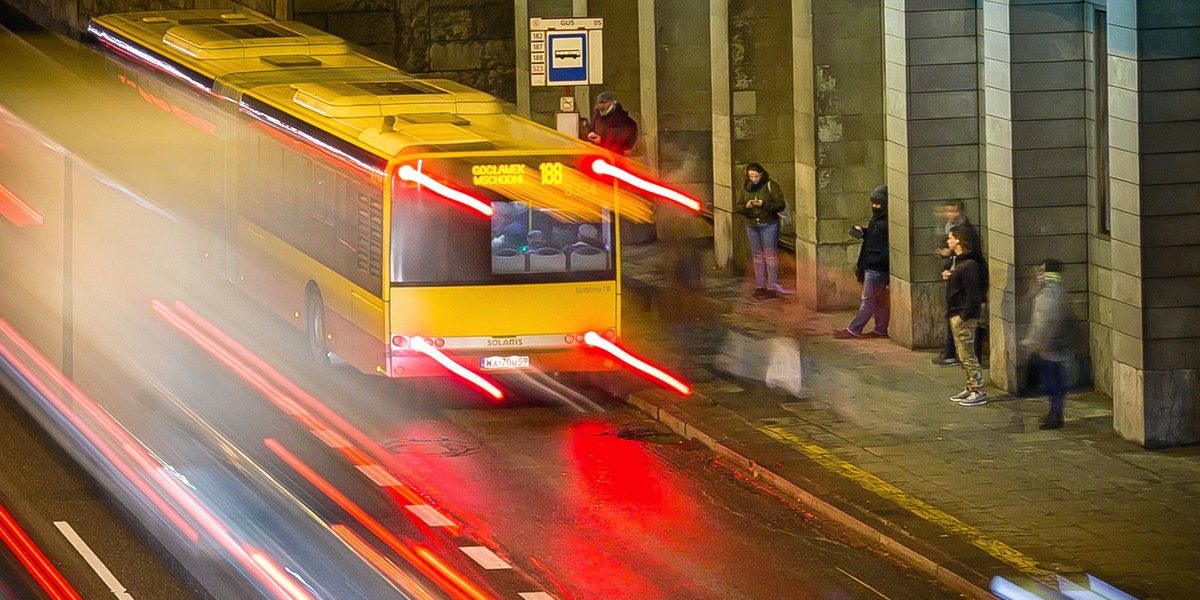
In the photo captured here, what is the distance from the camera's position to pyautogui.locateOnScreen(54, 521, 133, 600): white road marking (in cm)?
1423

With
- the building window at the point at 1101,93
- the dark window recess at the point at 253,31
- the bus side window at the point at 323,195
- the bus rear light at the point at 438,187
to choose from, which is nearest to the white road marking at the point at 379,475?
the bus rear light at the point at 438,187

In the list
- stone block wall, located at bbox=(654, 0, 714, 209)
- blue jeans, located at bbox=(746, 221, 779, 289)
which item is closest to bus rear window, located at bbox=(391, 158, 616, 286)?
blue jeans, located at bbox=(746, 221, 779, 289)

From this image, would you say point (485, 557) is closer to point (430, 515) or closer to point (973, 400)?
point (430, 515)

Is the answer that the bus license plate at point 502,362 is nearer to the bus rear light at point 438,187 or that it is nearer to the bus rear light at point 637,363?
the bus rear light at point 637,363

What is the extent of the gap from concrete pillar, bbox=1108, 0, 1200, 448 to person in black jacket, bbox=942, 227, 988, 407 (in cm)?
180

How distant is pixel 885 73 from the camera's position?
24125 mm

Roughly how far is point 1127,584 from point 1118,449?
430 cm

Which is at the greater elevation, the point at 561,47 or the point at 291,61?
the point at 561,47

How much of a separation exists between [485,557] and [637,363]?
6.56 metres

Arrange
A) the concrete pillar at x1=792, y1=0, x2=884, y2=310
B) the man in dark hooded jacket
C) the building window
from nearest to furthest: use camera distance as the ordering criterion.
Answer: the building window < the concrete pillar at x1=792, y1=0, x2=884, y2=310 < the man in dark hooded jacket

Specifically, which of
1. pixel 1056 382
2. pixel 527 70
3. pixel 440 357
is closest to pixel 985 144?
pixel 1056 382

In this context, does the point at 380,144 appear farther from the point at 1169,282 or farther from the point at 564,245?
the point at 1169,282

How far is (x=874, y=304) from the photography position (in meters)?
24.0

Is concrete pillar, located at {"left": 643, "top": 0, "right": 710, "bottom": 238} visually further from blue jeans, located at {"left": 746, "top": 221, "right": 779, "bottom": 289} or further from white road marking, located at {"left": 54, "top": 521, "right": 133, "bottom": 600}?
white road marking, located at {"left": 54, "top": 521, "right": 133, "bottom": 600}
